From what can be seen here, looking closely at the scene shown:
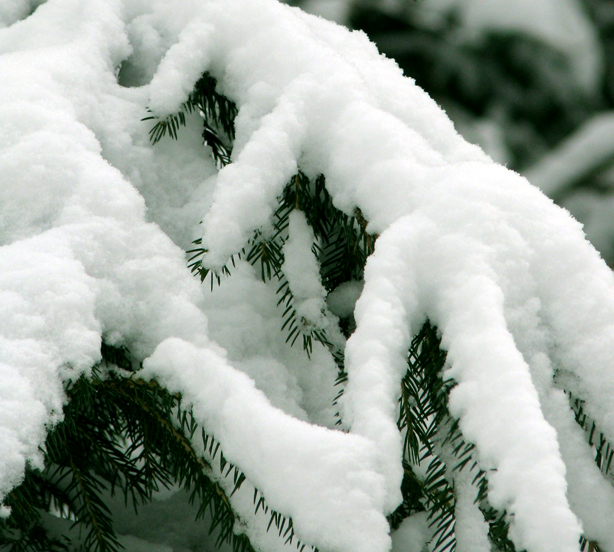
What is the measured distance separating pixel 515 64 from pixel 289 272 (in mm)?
1895

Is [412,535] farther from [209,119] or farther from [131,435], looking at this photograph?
[209,119]

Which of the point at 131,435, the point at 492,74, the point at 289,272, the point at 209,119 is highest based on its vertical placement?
the point at 492,74

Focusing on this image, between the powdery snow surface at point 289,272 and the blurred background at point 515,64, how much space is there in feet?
4.55

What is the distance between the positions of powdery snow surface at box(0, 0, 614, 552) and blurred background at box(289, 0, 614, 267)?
1.39 m

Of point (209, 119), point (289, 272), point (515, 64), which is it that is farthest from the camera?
point (515, 64)

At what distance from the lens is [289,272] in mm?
977

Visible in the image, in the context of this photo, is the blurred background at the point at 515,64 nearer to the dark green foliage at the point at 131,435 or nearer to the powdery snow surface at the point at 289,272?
the powdery snow surface at the point at 289,272

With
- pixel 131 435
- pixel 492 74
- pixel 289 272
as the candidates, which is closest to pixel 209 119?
pixel 289 272

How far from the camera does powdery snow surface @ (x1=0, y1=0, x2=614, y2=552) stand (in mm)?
686

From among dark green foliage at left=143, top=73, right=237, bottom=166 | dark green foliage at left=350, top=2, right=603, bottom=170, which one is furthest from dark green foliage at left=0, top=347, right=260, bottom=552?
dark green foliage at left=350, top=2, right=603, bottom=170

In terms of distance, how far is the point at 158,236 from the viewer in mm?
988

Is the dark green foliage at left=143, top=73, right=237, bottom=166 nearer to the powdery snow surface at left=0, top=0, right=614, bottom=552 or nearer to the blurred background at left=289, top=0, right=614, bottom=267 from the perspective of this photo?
the powdery snow surface at left=0, top=0, right=614, bottom=552

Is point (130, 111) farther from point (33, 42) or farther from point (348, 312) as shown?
point (348, 312)

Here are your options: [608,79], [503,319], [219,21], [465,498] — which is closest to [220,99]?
[219,21]
